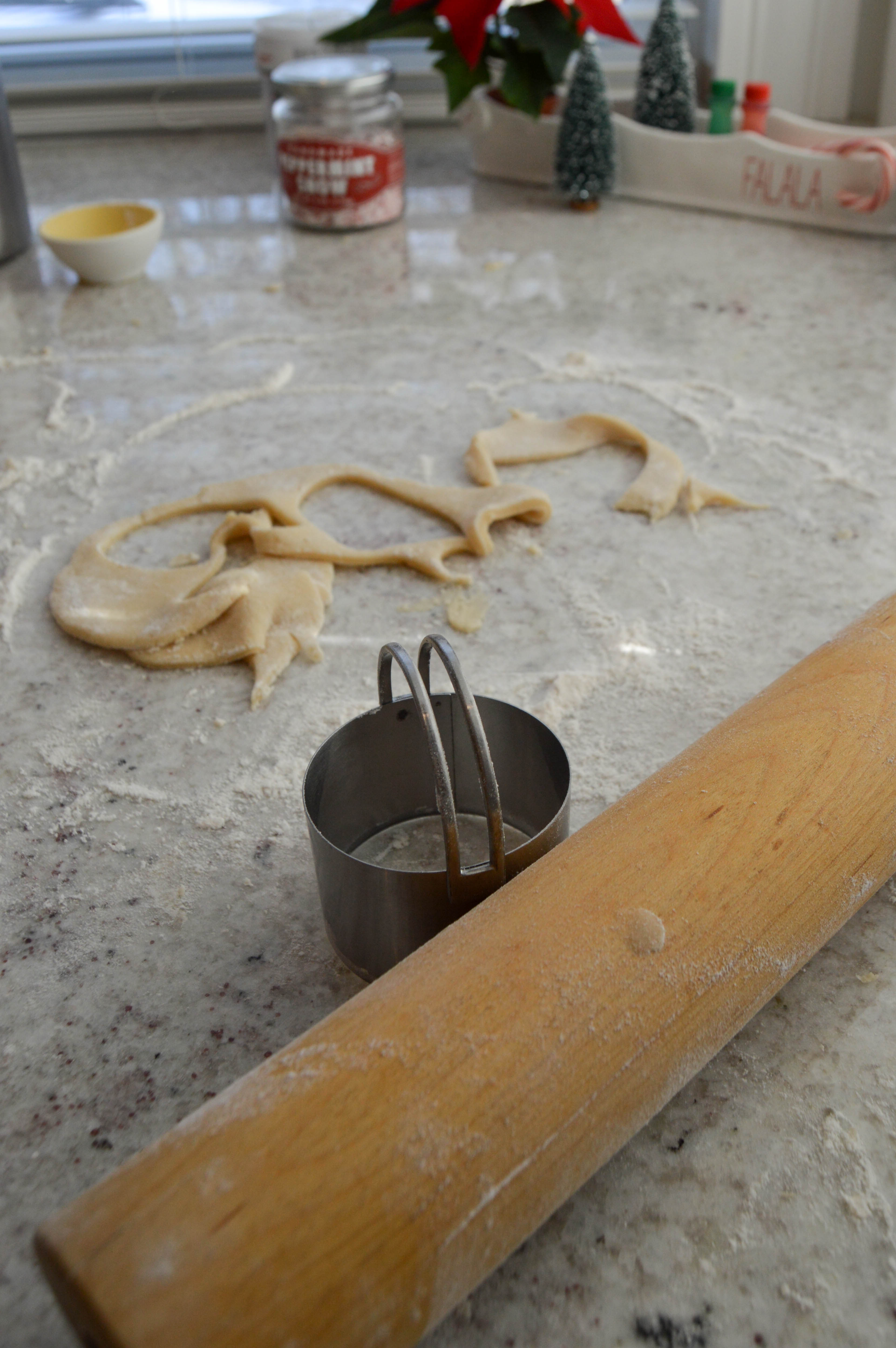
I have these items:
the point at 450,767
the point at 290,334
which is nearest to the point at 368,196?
the point at 290,334

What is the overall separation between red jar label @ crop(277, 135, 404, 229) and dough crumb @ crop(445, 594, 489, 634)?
1.23 meters

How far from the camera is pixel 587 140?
2057 millimetres

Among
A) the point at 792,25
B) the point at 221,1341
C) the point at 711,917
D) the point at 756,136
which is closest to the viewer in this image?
the point at 221,1341

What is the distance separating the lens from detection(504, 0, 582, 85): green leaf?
194 cm

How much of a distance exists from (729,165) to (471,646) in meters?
1.45

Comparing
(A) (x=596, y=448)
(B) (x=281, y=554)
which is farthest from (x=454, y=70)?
(B) (x=281, y=554)

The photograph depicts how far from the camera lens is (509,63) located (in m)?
2.02

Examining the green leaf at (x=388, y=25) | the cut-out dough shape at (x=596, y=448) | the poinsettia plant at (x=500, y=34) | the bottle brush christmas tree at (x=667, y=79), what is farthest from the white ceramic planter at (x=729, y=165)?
the cut-out dough shape at (x=596, y=448)

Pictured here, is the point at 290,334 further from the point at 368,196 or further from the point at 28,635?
the point at 28,635

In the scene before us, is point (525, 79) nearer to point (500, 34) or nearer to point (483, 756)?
point (500, 34)

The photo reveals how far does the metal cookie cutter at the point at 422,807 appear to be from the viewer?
2.15ft

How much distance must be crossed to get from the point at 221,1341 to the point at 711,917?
33 centimetres

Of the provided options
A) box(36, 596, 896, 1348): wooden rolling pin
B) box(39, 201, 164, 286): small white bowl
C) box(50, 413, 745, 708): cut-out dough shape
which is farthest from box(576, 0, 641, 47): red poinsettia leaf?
box(36, 596, 896, 1348): wooden rolling pin

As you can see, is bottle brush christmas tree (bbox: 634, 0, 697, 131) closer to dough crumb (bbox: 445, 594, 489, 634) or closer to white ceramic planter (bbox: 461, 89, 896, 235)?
white ceramic planter (bbox: 461, 89, 896, 235)
